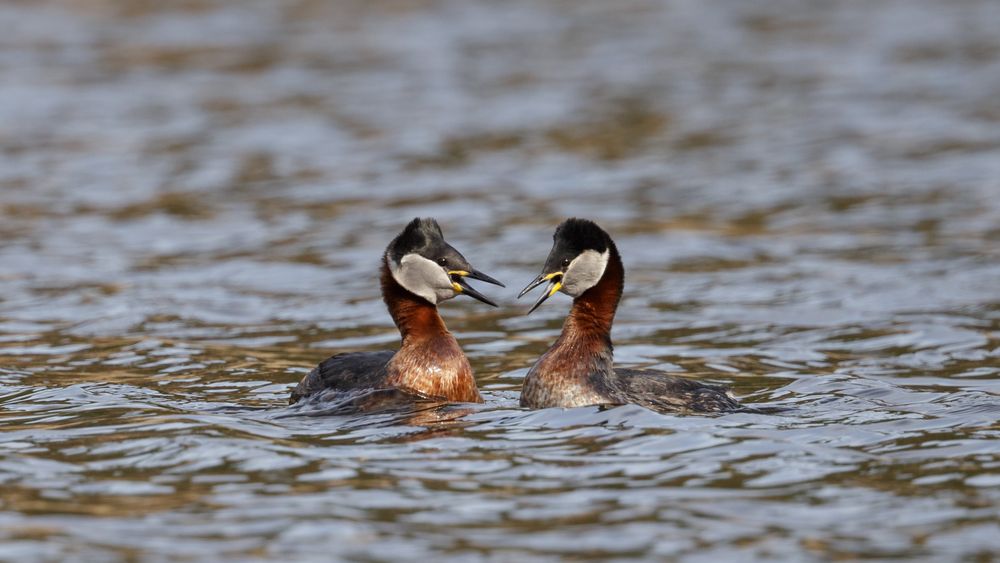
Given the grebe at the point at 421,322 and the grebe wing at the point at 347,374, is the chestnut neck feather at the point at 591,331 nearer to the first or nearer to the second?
the grebe at the point at 421,322

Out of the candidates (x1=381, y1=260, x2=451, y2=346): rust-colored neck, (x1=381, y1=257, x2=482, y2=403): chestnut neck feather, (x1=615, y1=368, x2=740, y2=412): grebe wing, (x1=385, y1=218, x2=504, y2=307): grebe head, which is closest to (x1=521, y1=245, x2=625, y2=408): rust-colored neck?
(x1=615, y1=368, x2=740, y2=412): grebe wing

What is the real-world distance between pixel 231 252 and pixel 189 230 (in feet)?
5.39

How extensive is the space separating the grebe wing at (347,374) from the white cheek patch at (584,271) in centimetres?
160

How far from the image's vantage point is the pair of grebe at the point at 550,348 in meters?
12.2

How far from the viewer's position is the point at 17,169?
26.1 metres

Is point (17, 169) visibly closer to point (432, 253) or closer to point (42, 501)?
point (432, 253)

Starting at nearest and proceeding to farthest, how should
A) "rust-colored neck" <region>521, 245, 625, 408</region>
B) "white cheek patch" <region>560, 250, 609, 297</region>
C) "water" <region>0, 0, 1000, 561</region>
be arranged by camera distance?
"water" <region>0, 0, 1000, 561</region>
"rust-colored neck" <region>521, 245, 625, 408</region>
"white cheek patch" <region>560, 250, 609, 297</region>

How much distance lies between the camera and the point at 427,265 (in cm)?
1255

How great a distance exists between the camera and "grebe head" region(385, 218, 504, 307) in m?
12.5

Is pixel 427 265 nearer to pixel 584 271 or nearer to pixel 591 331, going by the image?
pixel 584 271

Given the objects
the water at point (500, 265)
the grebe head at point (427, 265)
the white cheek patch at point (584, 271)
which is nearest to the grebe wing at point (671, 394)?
the water at point (500, 265)

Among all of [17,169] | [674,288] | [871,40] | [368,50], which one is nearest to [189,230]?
[17,169]

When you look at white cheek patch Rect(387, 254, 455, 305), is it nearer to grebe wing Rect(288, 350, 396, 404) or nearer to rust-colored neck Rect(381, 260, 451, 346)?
rust-colored neck Rect(381, 260, 451, 346)

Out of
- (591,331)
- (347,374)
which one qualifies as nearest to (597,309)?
(591,331)
